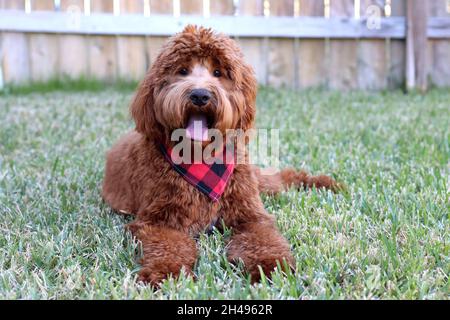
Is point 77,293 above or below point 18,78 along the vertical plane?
below

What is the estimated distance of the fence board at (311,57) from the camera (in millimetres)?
7844

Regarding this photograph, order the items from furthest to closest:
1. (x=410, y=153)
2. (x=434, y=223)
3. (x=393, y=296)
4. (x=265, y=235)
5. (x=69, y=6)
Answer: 1. (x=69, y=6)
2. (x=410, y=153)
3. (x=434, y=223)
4. (x=265, y=235)
5. (x=393, y=296)

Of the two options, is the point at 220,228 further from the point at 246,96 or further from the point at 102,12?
the point at 102,12

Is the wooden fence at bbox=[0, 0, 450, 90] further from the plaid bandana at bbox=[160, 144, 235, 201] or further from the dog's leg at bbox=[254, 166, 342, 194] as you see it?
the plaid bandana at bbox=[160, 144, 235, 201]

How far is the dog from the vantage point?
2.52 meters

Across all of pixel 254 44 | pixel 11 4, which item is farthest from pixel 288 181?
pixel 11 4

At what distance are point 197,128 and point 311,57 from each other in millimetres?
5548

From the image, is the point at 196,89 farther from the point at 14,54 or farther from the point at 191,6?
the point at 14,54

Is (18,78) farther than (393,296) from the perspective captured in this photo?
Yes

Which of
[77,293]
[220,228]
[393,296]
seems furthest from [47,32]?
[393,296]

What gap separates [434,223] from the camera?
9.02 feet

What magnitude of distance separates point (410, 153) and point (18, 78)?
211 inches

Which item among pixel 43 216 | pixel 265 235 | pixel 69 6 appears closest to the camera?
pixel 265 235

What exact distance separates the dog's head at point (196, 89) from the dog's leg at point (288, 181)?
67cm
